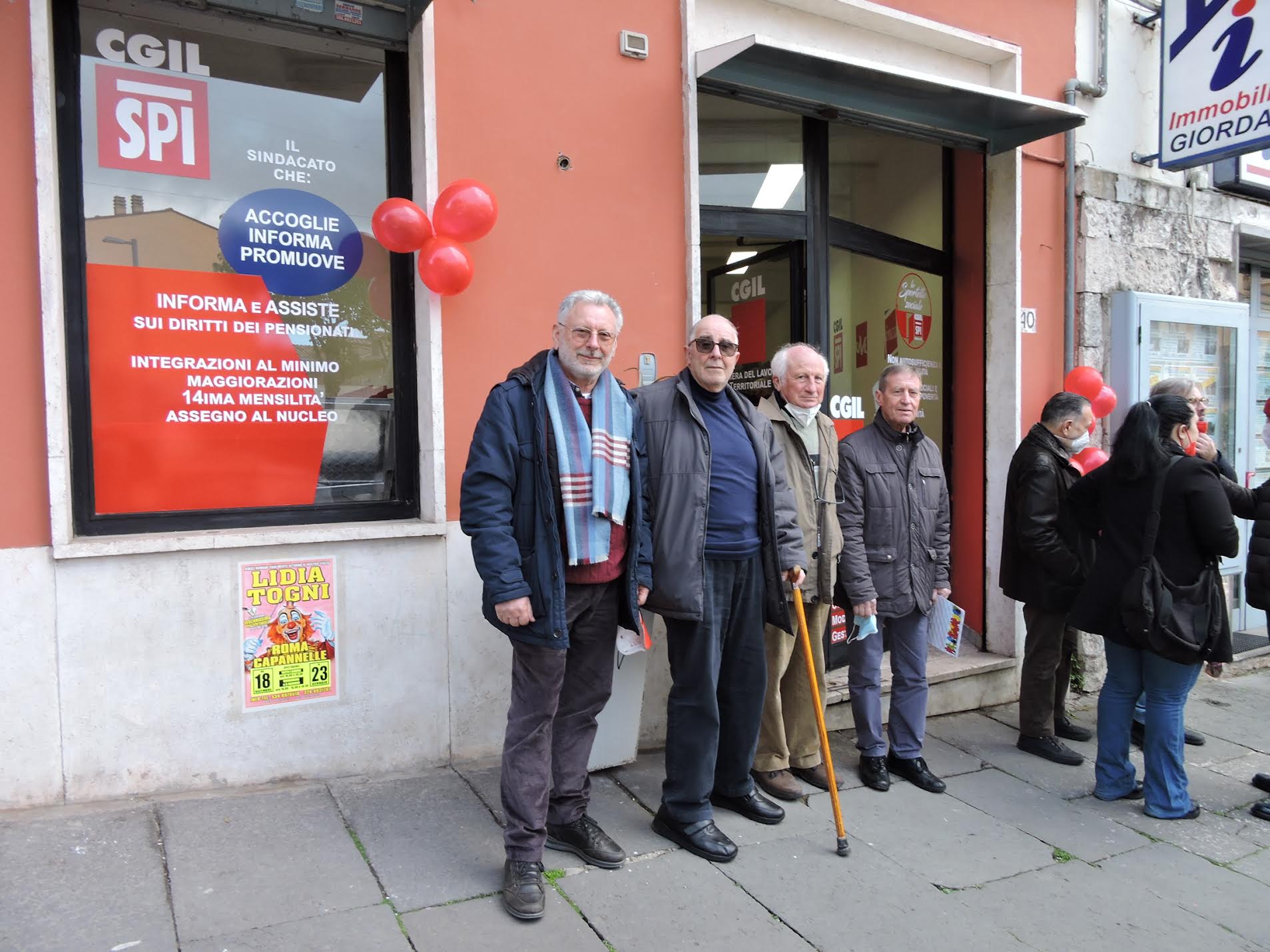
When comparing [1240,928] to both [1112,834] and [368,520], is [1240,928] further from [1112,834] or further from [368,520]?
[368,520]

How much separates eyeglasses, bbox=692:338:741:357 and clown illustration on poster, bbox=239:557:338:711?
5.64 feet

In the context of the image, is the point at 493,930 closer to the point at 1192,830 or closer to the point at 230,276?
the point at 230,276

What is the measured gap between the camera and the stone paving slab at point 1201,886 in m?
3.08

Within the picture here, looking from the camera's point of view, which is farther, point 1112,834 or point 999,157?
point 999,157

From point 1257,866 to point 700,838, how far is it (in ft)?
7.15

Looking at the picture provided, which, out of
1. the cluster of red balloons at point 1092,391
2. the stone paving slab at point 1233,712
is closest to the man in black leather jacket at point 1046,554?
the cluster of red balloons at point 1092,391

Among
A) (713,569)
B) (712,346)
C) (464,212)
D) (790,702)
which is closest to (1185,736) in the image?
(790,702)

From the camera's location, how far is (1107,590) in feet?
12.7

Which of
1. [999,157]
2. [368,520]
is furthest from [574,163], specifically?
[999,157]

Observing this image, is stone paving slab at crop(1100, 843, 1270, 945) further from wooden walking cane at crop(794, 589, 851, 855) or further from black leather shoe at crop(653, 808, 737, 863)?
black leather shoe at crop(653, 808, 737, 863)

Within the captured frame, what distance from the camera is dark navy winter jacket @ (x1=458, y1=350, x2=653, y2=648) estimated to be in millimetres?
2805

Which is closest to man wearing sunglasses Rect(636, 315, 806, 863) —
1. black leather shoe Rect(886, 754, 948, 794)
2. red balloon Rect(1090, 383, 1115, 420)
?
black leather shoe Rect(886, 754, 948, 794)

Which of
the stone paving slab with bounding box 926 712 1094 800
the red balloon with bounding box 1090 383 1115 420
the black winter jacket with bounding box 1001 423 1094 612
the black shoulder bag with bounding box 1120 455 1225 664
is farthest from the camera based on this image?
the red balloon with bounding box 1090 383 1115 420

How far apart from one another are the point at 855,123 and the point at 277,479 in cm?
371
